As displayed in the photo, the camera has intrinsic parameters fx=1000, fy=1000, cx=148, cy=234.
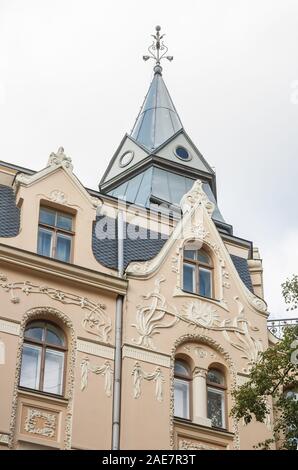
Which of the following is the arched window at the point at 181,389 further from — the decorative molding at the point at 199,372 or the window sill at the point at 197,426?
the window sill at the point at 197,426

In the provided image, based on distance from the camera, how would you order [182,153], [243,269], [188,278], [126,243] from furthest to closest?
[182,153] < [243,269] < [188,278] < [126,243]

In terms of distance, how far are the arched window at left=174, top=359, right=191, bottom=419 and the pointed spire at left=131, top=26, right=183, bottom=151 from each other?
10.8m

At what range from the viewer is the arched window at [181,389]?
2672 cm

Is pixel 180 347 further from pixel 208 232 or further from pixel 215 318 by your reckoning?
pixel 208 232

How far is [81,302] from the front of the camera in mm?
26641

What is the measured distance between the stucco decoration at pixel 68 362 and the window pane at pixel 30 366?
30 cm

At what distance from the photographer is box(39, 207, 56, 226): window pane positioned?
2806cm

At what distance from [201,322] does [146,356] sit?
7.60 ft

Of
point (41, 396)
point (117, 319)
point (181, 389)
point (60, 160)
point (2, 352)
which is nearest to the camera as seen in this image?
point (41, 396)

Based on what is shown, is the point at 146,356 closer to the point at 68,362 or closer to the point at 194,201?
the point at 68,362

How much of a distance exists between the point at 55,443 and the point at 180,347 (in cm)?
502

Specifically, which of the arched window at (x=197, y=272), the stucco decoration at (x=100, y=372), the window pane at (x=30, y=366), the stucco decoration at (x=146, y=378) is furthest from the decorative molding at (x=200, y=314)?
the window pane at (x=30, y=366)

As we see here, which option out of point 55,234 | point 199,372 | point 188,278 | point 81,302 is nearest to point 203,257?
point 188,278

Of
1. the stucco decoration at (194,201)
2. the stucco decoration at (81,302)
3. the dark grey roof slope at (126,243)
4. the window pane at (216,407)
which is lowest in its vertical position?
the window pane at (216,407)
